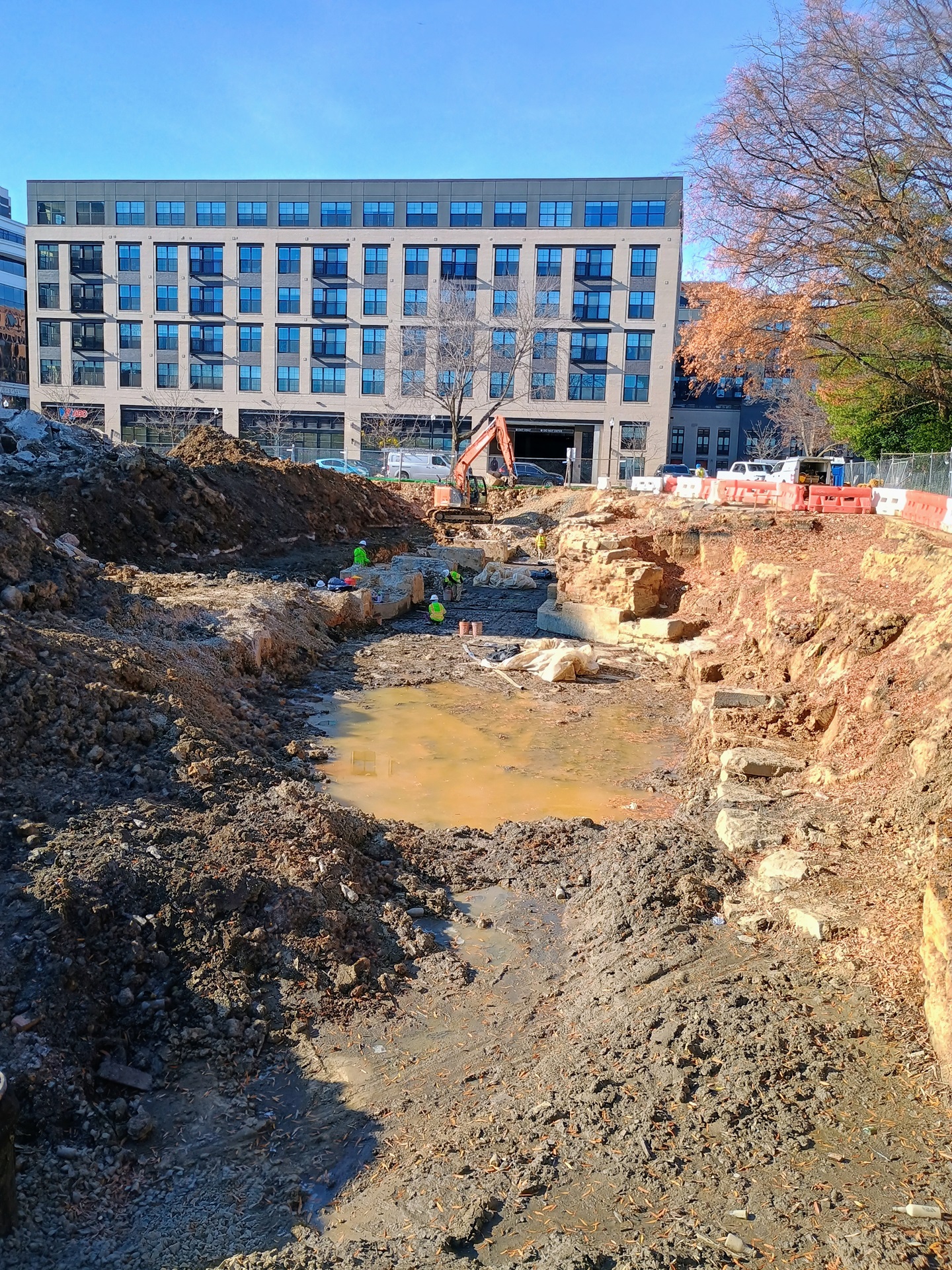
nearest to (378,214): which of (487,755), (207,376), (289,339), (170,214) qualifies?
(289,339)

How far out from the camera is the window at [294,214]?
5516cm

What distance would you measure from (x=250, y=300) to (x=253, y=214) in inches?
201

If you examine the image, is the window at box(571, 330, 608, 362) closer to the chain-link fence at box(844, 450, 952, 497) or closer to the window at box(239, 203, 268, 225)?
the window at box(239, 203, 268, 225)

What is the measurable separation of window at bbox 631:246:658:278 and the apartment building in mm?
86

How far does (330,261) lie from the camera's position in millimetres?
55094

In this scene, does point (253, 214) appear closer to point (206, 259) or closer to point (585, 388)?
point (206, 259)

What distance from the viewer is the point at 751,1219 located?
395 cm

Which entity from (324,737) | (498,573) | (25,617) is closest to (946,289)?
(498,573)

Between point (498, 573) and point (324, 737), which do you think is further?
point (498, 573)

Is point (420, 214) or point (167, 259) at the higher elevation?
point (420, 214)

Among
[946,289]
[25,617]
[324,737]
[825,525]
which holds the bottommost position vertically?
[324,737]

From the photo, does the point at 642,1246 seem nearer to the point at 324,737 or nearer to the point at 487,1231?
the point at 487,1231

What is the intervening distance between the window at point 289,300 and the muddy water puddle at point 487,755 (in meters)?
46.3

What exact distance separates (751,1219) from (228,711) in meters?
8.88
